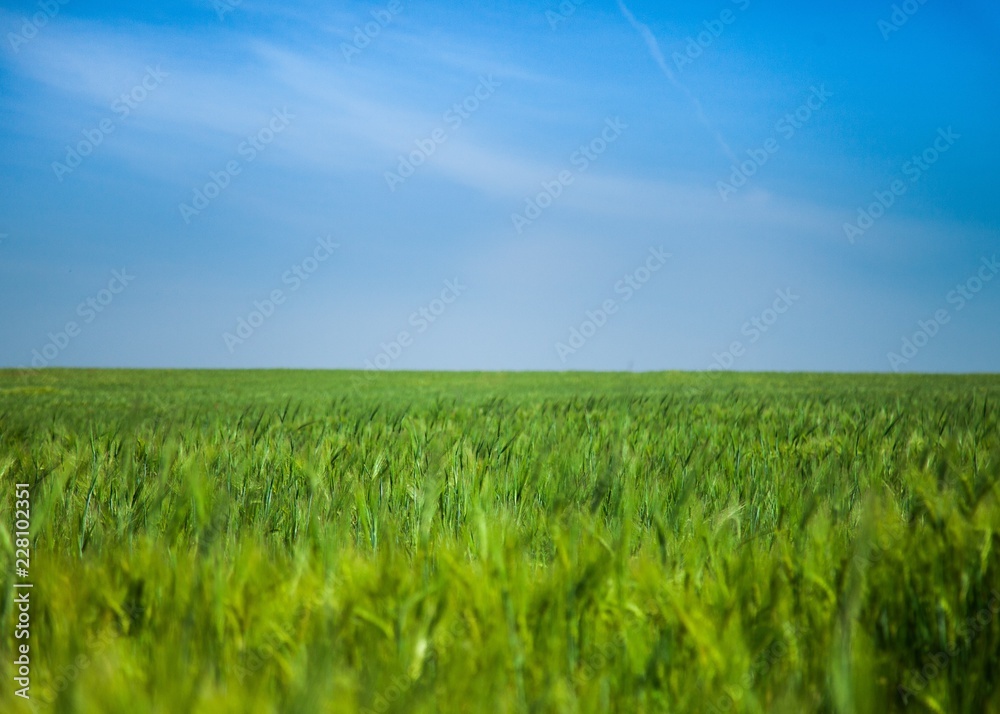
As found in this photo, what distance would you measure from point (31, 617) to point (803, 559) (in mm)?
2025

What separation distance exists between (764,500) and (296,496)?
7.52 ft

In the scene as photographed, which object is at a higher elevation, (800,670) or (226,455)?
(226,455)

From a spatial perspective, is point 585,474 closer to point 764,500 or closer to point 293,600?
point 764,500

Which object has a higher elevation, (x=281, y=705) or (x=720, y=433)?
(x=720, y=433)

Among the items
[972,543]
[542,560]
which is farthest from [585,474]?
[972,543]

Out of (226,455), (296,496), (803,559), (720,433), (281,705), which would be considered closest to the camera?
(281,705)

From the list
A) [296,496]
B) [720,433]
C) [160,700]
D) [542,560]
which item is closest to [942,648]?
[542,560]

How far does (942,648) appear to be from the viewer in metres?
1.60

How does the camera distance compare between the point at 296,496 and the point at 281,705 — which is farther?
the point at 296,496

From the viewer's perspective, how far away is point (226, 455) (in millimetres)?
3588

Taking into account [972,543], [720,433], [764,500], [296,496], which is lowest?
[972,543]

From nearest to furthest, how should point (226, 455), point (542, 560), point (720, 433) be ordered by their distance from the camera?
point (542, 560) < point (226, 455) < point (720, 433)

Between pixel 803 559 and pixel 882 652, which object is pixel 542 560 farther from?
pixel 882 652

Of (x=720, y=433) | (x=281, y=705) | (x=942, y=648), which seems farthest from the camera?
(x=720, y=433)
